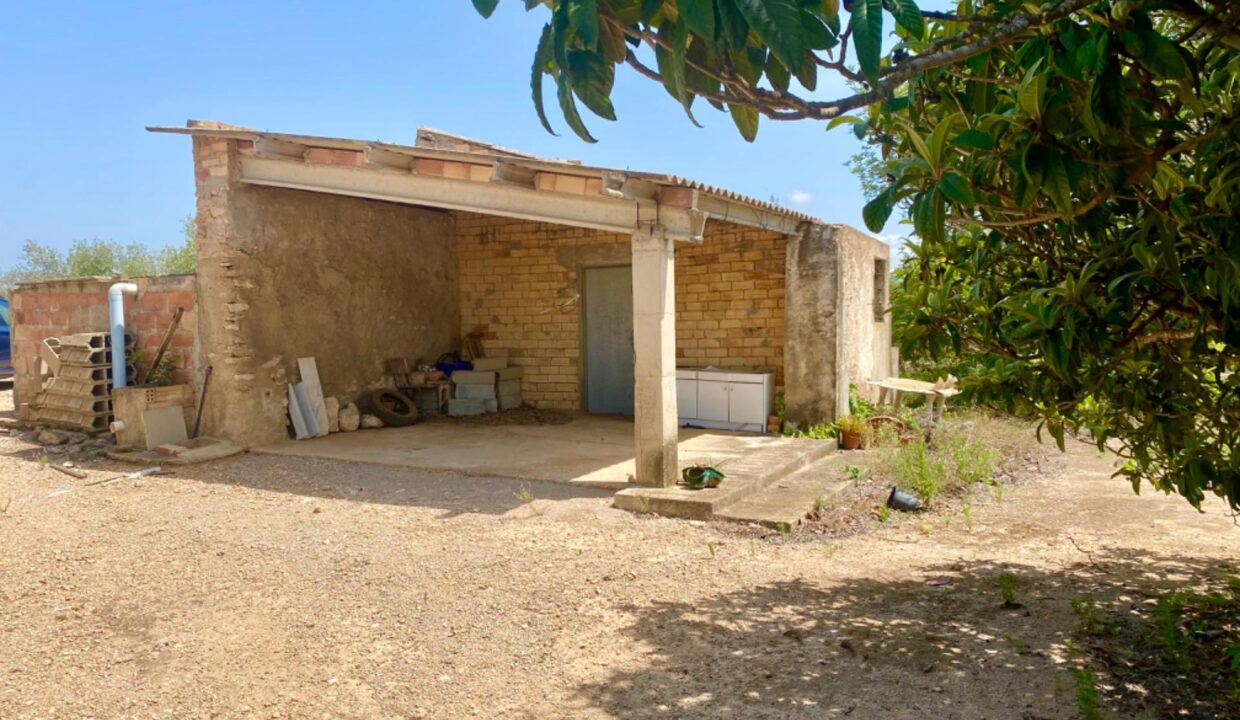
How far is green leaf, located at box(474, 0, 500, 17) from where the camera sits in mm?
1653

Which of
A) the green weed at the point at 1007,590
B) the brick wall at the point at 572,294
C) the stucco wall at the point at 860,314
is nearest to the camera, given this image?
the green weed at the point at 1007,590

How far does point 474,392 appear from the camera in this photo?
36.7ft

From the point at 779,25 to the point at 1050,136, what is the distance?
909 mm

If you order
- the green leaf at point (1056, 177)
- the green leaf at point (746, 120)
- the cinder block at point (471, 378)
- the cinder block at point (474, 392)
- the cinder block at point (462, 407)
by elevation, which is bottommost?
the cinder block at point (462, 407)

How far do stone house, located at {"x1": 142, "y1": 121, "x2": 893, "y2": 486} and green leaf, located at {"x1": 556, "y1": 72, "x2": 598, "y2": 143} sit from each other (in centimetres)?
467

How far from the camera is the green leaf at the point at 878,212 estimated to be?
208 centimetres

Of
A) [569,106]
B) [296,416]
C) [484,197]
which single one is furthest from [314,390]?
[569,106]

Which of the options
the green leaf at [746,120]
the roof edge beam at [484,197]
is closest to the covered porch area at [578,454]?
the roof edge beam at [484,197]

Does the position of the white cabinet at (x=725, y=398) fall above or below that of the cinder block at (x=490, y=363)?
below

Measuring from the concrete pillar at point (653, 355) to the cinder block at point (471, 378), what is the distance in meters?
4.85

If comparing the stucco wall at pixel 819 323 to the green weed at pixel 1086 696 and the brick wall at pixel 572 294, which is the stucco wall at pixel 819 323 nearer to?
the brick wall at pixel 572 294

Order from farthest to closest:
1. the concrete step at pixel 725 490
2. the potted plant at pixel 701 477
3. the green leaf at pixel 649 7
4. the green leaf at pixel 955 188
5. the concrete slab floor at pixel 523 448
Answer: the concrete slab floor at pixel 523 448 < the potted plant at pixel 701 477 < the concrete step at pixel 725 490 < the green leaf at pixel 955 188 < the green leaf at pixel 649 7

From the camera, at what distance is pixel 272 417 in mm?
8844

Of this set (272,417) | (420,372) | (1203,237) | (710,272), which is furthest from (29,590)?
(710,272)
